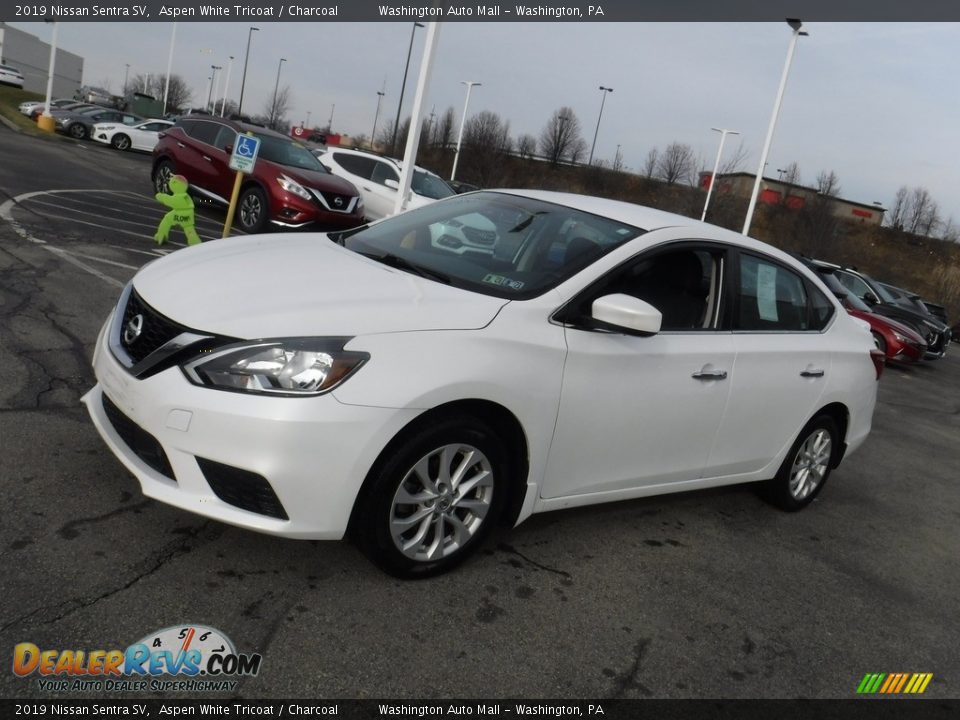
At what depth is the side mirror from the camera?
351 cm

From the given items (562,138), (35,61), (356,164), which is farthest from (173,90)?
(356,164)

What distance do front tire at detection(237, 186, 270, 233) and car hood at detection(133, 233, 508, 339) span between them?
9.25 meters

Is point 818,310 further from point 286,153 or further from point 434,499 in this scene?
point 286,153

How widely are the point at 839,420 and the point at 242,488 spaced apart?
13.2ft

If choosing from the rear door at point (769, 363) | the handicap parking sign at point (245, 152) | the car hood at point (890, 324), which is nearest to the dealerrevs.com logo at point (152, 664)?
the rear door at point (769, 363)

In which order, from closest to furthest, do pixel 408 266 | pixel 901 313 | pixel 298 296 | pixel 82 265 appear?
pixel 298 296
pixel 408 266
pixel 82 265
pixel 901 313

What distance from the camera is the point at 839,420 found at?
5484mm

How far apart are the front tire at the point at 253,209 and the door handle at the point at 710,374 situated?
9823 millimetres

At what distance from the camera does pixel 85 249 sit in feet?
30.5

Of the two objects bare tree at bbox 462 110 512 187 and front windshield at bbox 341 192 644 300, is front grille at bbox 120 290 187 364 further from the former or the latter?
bare tree at bbox 462 110 512 187

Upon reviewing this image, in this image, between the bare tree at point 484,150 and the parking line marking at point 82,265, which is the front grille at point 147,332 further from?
the bare tree at point 484,150

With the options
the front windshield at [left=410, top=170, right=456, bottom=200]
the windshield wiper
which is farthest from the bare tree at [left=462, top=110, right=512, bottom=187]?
the windshield wiper
